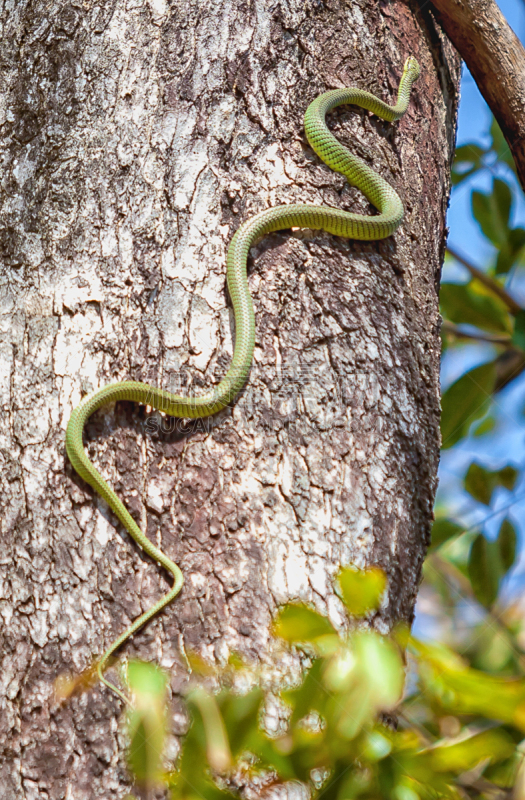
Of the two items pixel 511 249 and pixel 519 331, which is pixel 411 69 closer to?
pixel 511 249

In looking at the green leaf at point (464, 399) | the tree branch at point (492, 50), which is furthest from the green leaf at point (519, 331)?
the tree branch at point (492, 50)

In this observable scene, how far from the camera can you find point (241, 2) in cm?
236

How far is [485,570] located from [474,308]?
1.32 metres

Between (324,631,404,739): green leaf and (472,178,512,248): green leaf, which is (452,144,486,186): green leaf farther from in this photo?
(324,631,404,739): green leaf

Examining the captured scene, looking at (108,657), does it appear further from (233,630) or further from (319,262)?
(319,262)

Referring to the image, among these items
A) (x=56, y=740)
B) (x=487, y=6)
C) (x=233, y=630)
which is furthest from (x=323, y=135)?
(x=56, y=740)

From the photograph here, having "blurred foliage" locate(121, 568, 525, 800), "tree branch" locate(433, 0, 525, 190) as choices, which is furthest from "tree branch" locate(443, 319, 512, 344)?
"blurred foliage" locate(121, 568, 525, 800)

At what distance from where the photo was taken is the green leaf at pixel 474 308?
3254 mm

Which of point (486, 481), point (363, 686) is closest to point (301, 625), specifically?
point (363, 686)

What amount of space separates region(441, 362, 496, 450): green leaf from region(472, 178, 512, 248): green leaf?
722 mm

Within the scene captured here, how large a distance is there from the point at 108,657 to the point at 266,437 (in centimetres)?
76

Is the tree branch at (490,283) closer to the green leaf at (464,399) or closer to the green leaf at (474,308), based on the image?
the green leaf at (474,308)

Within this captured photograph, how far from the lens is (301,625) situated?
2.54 feet

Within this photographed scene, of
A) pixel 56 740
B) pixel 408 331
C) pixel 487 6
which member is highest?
pixel 487 6
